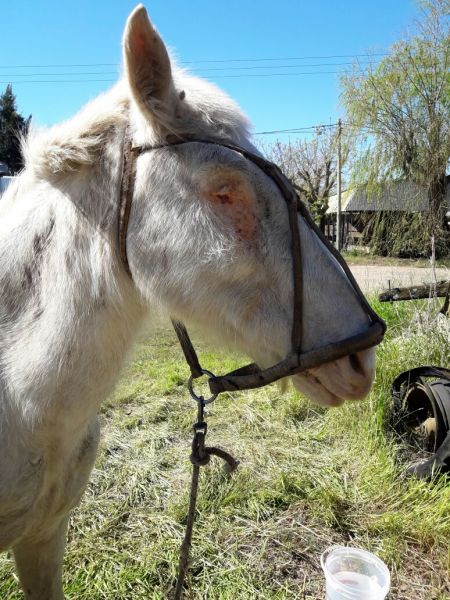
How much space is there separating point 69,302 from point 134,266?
25 cm

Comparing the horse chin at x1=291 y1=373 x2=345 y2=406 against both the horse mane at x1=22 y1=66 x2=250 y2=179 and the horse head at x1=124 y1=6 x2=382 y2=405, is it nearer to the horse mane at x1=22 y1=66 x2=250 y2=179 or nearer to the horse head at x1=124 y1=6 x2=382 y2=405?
the horse head at x1=124 y1=6 x2=382 y2=405

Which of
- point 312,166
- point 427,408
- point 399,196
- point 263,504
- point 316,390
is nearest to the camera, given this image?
point 316,390

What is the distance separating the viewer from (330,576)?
7.45 ft

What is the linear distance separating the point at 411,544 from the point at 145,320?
2712 mm

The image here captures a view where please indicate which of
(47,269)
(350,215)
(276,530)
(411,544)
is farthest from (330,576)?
(350,215)

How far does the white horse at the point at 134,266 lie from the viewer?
139 cm

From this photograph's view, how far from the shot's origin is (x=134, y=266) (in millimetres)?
1450

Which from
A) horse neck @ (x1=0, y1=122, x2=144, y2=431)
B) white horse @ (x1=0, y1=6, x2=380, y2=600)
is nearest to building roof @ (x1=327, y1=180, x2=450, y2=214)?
white horse @ (x1=0, y1=6, x2=380, y2=600)

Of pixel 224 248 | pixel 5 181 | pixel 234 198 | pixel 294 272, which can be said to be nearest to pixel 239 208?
pixel 234 198

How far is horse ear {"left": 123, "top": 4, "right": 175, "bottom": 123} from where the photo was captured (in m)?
1.31

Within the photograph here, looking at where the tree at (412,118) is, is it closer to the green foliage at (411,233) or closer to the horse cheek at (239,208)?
the green foliage at (411,233)

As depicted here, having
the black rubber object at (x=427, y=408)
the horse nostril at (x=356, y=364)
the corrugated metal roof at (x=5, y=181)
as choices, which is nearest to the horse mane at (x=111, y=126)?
the corrugated metal roof at (x=5, y=181)

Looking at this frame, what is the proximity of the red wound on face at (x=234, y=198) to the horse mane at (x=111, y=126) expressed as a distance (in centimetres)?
16

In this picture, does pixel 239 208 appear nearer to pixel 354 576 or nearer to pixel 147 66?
pixel 147 66
